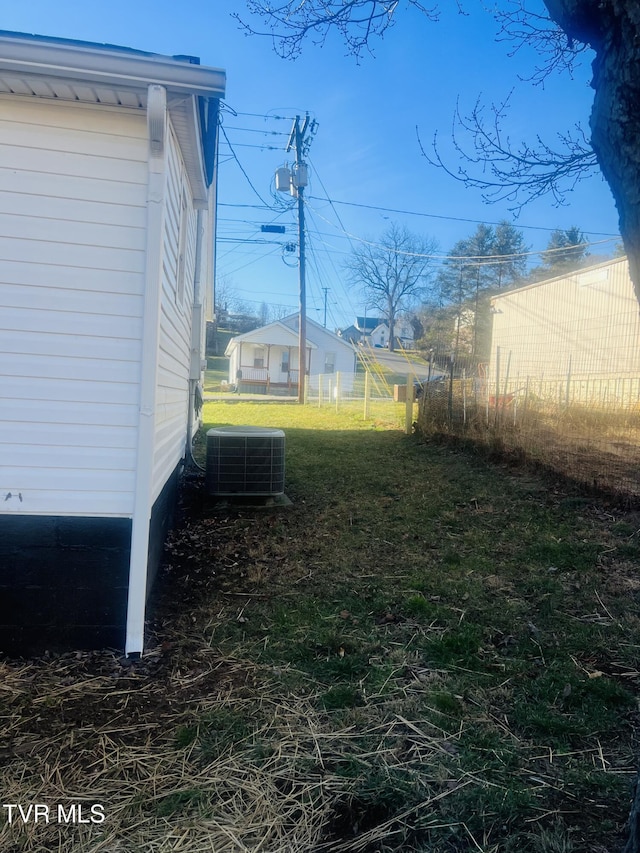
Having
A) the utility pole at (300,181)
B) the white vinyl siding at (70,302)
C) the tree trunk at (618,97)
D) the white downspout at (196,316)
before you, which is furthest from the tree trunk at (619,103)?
the utility pole at (300,181)

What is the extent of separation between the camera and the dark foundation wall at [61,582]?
291 cm

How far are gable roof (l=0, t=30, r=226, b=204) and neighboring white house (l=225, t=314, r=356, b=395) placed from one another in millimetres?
30961

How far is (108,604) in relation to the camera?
2.99 meters

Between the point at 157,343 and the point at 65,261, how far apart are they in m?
0.63

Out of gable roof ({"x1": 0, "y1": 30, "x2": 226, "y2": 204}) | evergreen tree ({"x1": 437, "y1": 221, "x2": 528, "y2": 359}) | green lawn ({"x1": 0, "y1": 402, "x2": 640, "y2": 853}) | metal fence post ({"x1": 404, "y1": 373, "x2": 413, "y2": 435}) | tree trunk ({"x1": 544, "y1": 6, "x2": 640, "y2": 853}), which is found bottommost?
green lawn ({"x1": 0, "y1": 402, "x2": 640, "y2": 853})

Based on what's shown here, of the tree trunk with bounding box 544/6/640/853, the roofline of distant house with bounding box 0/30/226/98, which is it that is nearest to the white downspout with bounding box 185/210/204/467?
the roofline of distant house with bounding box 0/30/226/98

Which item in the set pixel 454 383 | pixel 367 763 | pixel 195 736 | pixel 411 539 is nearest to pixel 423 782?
pixel 367 763

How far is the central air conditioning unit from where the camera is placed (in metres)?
5.94

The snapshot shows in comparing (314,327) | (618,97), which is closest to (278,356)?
(314,327)

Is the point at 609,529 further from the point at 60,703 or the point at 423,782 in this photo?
the point at 60,703

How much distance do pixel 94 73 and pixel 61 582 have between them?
2.60 meters

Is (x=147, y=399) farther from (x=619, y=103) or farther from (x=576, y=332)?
(x=576, y=332)

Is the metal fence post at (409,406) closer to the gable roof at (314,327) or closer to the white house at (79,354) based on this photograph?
the white house at (79,354)

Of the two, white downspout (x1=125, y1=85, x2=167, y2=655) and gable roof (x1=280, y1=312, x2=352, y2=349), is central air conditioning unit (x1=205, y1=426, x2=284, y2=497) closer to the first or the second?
white downspout (x1=125, y1=85, x2=167, y2=655)
